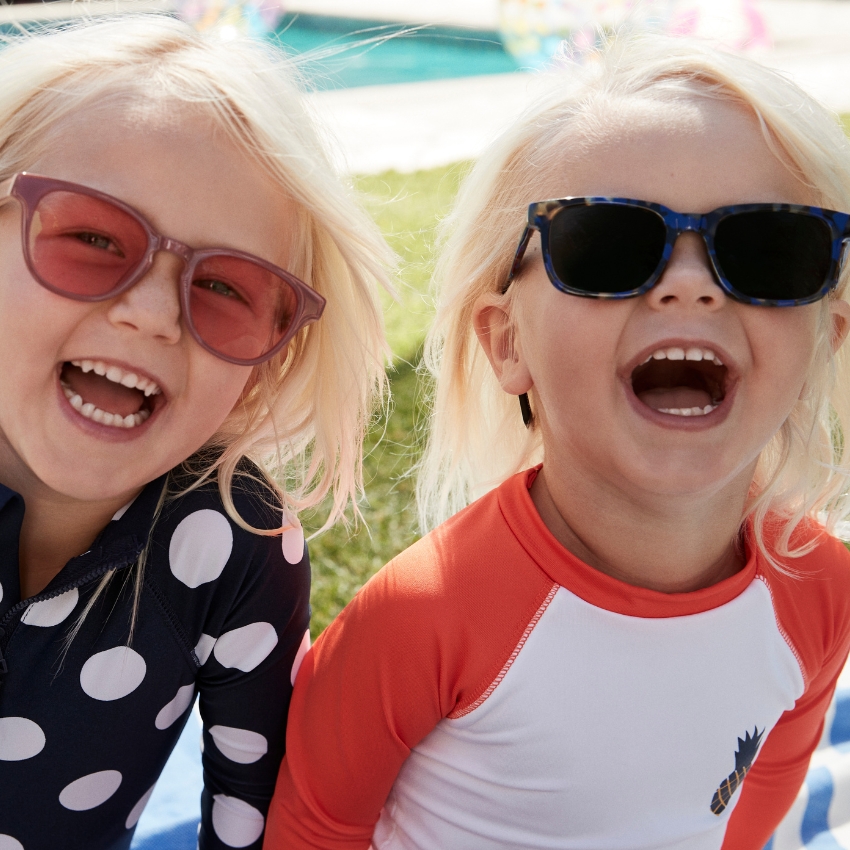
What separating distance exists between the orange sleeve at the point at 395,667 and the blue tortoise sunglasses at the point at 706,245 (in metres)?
0.46

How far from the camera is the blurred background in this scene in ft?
6.44

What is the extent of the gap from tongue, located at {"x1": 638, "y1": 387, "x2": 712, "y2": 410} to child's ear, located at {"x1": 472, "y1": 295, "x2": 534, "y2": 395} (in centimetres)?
20

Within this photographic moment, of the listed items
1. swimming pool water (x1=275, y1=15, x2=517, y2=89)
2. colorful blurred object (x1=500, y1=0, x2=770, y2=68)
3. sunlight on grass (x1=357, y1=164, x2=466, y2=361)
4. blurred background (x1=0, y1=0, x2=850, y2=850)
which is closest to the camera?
blurred background (x1=0, y1=0, x2=850, y2=850)

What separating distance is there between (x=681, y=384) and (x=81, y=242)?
931 mm

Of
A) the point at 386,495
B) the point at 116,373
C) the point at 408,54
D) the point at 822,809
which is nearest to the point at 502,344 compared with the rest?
the point at 116,373

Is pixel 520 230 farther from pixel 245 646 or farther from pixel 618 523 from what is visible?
pixel 245 646

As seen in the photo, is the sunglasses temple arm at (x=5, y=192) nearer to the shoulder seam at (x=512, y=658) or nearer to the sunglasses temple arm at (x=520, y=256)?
the sunglasses temple arm at (x=520, y=256)

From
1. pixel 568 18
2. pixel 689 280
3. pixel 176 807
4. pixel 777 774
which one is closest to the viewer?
pixel 689 280

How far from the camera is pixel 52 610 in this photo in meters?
1.49

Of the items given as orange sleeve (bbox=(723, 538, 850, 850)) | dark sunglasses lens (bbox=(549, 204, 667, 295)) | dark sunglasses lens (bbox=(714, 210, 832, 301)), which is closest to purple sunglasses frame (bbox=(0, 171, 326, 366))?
dark sunglasses lens (bbox=(549, 204, 667, 295))

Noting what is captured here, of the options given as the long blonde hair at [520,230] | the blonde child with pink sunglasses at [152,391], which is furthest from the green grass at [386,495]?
the blonde child with pink sunglasses at [152,391]

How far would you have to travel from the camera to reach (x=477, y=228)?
1.68 metres

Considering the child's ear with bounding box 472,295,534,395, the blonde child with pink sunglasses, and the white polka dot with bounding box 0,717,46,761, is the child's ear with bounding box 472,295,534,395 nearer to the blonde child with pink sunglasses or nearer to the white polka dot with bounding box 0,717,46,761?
the blonde child with pink sunglasses

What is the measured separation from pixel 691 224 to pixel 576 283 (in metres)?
0.18
